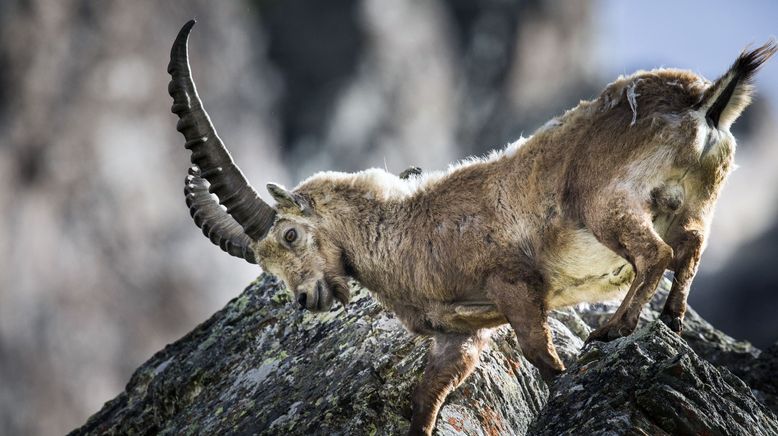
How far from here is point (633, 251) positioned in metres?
6.76

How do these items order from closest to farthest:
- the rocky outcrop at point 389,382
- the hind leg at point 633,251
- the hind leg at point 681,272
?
the rocky outcrop at point 389,382 → the hind leg at point 633,251 → the hind leg at point 681,272

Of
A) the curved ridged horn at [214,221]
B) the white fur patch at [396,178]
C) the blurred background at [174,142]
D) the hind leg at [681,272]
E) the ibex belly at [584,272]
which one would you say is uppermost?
the blurred background at [174,142]

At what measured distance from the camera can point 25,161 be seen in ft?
116

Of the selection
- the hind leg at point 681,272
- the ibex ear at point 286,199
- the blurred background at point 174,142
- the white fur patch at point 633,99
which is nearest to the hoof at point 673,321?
the hind leg at point 681,272

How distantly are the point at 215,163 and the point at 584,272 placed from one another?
3.45 metres

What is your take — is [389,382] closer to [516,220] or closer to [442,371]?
[442,371]

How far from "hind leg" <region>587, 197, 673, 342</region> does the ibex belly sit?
0.29 metres

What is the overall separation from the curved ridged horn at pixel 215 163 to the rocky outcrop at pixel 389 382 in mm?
1379

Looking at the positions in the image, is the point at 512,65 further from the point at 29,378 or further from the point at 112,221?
the point at 29,378

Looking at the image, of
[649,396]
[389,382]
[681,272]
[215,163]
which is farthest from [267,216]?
[649,396]

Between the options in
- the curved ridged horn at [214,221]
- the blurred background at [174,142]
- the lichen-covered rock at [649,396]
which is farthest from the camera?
the blurred background at [174,142]

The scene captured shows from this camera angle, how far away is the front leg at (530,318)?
7.12 meters

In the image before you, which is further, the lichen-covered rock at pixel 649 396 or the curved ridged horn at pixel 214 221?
the curved ridged horn at pixel 214 221

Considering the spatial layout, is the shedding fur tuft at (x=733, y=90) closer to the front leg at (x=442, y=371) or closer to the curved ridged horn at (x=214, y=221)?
the front leg at (x=442, y=371)
